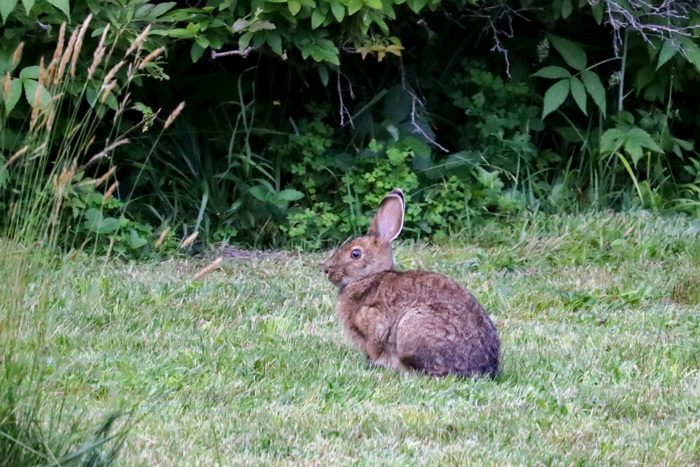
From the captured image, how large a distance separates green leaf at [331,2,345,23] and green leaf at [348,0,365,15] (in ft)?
0.17

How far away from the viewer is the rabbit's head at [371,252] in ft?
20.6

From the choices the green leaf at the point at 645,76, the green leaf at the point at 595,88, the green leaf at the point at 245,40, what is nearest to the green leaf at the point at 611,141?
the green leaf at the point at 595,88

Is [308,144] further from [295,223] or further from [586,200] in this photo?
[586,200]

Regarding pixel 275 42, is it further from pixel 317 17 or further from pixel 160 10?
pixel 160 10

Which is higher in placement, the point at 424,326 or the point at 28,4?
the point at 28,4

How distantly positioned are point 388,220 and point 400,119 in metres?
3.53

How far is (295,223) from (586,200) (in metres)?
2.39

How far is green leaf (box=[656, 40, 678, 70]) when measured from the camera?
364 inches

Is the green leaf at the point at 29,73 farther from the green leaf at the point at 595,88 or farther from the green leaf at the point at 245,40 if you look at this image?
the green leaf at the point at 595,88

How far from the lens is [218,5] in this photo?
8445 mm

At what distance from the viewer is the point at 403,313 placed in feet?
19.1

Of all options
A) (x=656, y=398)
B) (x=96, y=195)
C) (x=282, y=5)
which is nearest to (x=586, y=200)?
(x=282, y=5)

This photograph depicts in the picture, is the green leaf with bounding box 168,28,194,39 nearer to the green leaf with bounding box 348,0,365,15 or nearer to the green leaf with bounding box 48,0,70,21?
the green leaf with bounding box 48,0,70,21

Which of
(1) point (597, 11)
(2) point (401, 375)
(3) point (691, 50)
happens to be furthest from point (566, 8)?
(2) point (401, 375)
